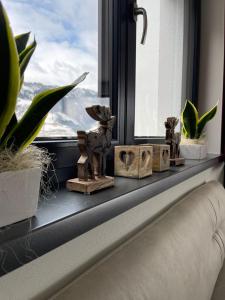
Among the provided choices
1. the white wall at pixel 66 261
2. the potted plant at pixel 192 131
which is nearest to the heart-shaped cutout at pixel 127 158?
the white wall at pixel 66 261

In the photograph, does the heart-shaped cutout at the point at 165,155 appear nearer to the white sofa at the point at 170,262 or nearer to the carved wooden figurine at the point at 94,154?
the white sofa at the point at 170,262

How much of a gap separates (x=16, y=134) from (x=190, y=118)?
880 millimetres

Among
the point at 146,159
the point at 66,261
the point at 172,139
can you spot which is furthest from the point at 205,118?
the point at 66,261

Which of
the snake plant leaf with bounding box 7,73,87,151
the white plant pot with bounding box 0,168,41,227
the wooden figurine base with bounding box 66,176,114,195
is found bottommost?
the wooden figurine base with bounding box 66,176,114,195

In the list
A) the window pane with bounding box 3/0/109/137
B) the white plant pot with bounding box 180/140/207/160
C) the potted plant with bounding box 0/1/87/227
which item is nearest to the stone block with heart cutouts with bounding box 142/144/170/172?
the window pane with bounding box 3/0/109/137

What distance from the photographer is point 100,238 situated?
1.61ft

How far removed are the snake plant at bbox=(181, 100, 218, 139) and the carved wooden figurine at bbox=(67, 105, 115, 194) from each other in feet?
2.00

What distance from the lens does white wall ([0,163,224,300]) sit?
13.3 inches

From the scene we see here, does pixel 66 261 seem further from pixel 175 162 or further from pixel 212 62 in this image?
pixel 212 62

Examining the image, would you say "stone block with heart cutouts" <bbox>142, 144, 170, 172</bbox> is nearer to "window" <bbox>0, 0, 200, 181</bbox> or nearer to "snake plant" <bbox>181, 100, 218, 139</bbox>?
"window" <bbox>0, 0, 200, 181</bbox>

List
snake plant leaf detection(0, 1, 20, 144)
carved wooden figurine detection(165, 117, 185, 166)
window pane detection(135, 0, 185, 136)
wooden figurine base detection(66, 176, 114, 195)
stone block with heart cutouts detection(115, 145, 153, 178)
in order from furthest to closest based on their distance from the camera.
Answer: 1. window pane detection(135, 0, 185, 136)
2. carved wooden figurine detection(165, 117, 185, 166)
3. stone block with heart cutouts detection(115, 145, 153, 178)
4. wooden figurine base detection(66, 176, 114, 195)
5. snake plant leaf detection(0, 1, 20, 144)

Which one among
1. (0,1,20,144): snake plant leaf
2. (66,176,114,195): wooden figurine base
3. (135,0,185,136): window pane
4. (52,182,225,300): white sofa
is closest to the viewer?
(0,1,20,144): snake plant leaf

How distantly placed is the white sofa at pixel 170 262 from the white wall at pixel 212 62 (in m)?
0.64

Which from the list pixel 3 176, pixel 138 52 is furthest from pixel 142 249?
pixel 138 52
